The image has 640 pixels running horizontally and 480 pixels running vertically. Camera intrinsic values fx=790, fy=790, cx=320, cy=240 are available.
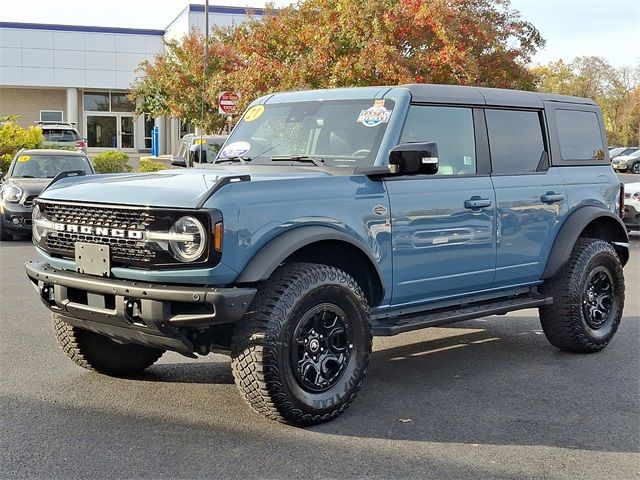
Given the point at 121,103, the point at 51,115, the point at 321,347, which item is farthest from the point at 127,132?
the point at 321,347

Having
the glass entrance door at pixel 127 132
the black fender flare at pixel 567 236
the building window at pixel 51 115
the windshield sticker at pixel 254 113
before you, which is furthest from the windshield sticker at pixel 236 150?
the building window at pixel 51 115

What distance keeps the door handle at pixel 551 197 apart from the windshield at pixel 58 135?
2503 cm

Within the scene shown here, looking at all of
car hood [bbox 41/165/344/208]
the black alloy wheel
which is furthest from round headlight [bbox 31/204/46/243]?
the black alloy wheel

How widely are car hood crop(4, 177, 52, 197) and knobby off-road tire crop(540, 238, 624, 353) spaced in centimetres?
947

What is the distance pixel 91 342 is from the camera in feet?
Answer: 17.8

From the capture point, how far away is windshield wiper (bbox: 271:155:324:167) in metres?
5.35

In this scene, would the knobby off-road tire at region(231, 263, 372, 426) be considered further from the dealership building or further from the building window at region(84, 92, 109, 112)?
the building window at region(84, 92, 109, 112)

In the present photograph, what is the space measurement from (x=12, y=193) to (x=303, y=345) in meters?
10.1

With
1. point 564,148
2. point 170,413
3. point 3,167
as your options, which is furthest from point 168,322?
point 3,167

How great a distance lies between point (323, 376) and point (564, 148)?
324cm

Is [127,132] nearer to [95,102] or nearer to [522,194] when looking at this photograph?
[95,102]

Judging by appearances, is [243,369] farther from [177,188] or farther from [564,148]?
[564,148]

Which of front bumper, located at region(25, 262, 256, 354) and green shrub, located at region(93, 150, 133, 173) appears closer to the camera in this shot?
front bumper, located at region(25, 262, 256, 354)

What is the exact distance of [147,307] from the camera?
4.22 m
